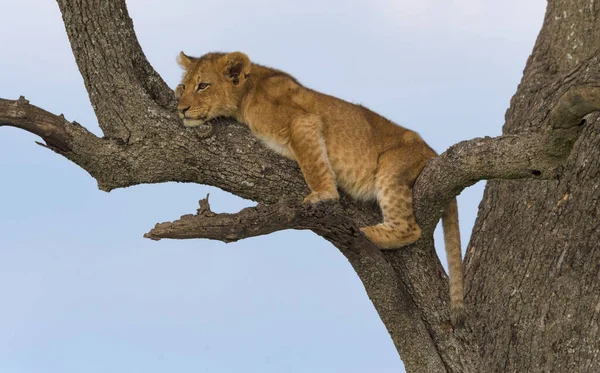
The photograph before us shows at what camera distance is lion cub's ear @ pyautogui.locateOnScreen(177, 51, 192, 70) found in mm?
7332

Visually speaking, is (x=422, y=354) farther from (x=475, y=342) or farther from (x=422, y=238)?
(x=422, y=238)

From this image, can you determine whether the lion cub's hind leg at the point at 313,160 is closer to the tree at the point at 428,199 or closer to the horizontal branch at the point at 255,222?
the tree at the point at 428,199

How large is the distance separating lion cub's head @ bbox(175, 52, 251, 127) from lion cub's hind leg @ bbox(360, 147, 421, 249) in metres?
1.38

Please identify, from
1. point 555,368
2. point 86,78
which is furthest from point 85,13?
point 555,368


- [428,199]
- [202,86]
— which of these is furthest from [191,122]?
[428,199]

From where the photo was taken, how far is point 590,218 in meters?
7.05

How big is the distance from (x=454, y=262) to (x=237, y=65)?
2.39 meters

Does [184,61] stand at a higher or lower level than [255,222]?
higher

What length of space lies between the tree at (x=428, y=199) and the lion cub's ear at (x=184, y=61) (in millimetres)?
516

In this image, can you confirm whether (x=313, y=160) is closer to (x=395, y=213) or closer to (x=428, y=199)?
(x=395, y=213)

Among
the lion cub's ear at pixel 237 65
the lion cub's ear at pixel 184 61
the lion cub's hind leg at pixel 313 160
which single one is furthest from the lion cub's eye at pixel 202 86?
the lion cub's hind leg at pixel 313 160

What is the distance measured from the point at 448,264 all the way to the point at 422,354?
75cm

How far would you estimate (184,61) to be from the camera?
736 cm

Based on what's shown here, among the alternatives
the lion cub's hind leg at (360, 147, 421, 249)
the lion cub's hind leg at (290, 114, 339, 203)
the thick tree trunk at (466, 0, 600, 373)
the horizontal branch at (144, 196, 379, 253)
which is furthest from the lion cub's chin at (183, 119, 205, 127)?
the thick tree trunk at (466, 0, 600, 373)
